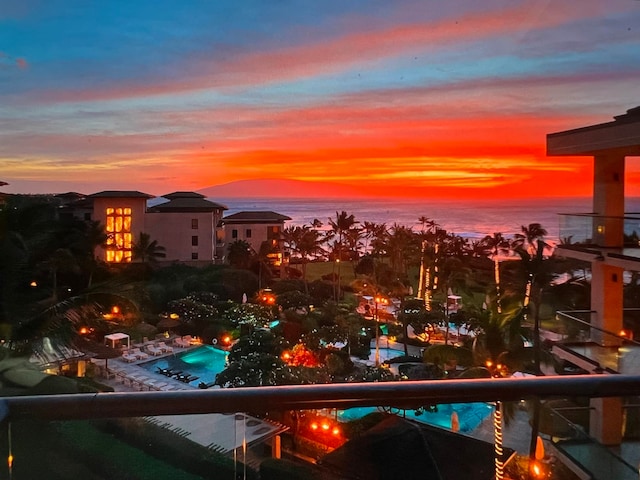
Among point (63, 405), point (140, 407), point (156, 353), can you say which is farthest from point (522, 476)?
point (156, 353)

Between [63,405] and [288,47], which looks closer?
[63,405]

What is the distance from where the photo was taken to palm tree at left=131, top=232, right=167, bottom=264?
4.17m

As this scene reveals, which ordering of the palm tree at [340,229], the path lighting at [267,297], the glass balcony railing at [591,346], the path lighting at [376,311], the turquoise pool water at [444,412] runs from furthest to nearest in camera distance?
the path lighting at [376,311] < the path lighting at [267,297] < the palm tree at [340,229] < the glass balcony railing at [591,346] < the turquoise pool water at [444,412]

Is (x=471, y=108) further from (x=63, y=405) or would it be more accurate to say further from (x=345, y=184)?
(x=63, y=405)

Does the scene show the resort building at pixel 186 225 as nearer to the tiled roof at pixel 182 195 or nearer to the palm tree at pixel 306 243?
the tiled roof at pixel 182 195

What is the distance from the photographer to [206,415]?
0.95 meters

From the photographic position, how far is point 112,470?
3.62 feet

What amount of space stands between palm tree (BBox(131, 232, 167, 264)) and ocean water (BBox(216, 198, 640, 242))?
575mm

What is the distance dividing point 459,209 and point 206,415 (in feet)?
12.4

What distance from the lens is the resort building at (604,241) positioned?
370cm

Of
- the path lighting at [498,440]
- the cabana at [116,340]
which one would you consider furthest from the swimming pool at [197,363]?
the path lighting at [498,440]

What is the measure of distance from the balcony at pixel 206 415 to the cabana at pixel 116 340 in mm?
4107

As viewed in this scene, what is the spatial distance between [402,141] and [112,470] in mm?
4111

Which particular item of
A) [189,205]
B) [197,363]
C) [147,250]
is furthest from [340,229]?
[147,250]
